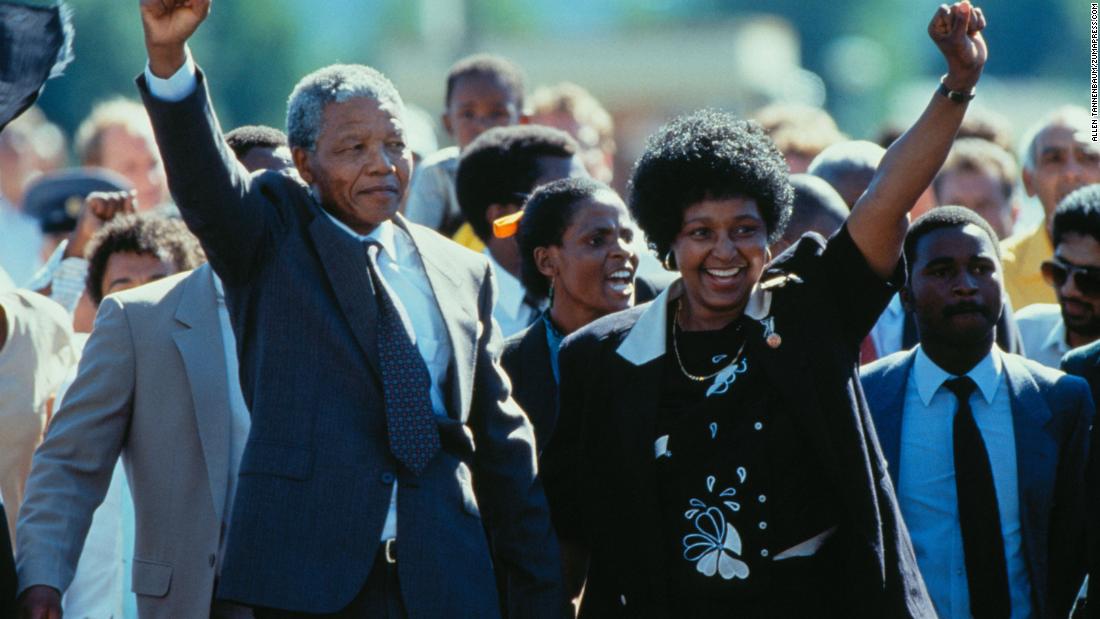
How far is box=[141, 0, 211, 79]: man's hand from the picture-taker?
473 cm

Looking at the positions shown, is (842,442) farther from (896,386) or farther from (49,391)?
(49,391)

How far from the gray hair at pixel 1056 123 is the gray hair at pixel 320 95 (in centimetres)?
483

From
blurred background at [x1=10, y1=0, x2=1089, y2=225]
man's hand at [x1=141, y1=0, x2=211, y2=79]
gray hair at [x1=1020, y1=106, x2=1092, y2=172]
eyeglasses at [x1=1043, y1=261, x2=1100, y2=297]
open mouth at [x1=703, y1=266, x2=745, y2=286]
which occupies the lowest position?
open mouth at [x1=703, y1=266, x2=745, y2=286]

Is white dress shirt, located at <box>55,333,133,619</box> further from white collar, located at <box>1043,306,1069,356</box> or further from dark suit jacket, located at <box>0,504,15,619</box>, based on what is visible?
white collar, located at <box>1043,306,1069,356</box>

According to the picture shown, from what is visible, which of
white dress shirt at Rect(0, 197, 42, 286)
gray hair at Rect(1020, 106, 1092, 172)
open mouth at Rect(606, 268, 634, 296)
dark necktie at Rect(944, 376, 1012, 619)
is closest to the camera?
dark necktie at Rect(944, 376, 1012, 619)

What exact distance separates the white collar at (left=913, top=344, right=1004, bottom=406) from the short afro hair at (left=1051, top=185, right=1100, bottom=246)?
0.99 metres

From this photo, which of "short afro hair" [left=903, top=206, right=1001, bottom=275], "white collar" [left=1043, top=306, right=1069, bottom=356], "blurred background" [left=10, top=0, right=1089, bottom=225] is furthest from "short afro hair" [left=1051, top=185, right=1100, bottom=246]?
"blurred background" [left=10, top=0, right=1089, bottom=225]

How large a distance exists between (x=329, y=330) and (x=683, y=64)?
49.5 metres

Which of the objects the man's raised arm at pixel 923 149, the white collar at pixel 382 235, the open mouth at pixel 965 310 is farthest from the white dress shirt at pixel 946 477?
the white collar at pixel 382 235

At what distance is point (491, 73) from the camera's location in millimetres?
Answer: 9969

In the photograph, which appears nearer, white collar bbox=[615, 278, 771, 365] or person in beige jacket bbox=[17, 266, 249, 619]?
white collar bbox=[615, 278, 771, 365]

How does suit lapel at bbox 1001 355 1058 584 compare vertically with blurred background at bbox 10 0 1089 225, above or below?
below

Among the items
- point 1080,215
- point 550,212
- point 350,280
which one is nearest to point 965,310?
point 1080,215

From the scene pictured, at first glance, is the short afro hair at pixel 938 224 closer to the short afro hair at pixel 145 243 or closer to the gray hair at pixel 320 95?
the gray hair at pixel 320 95
